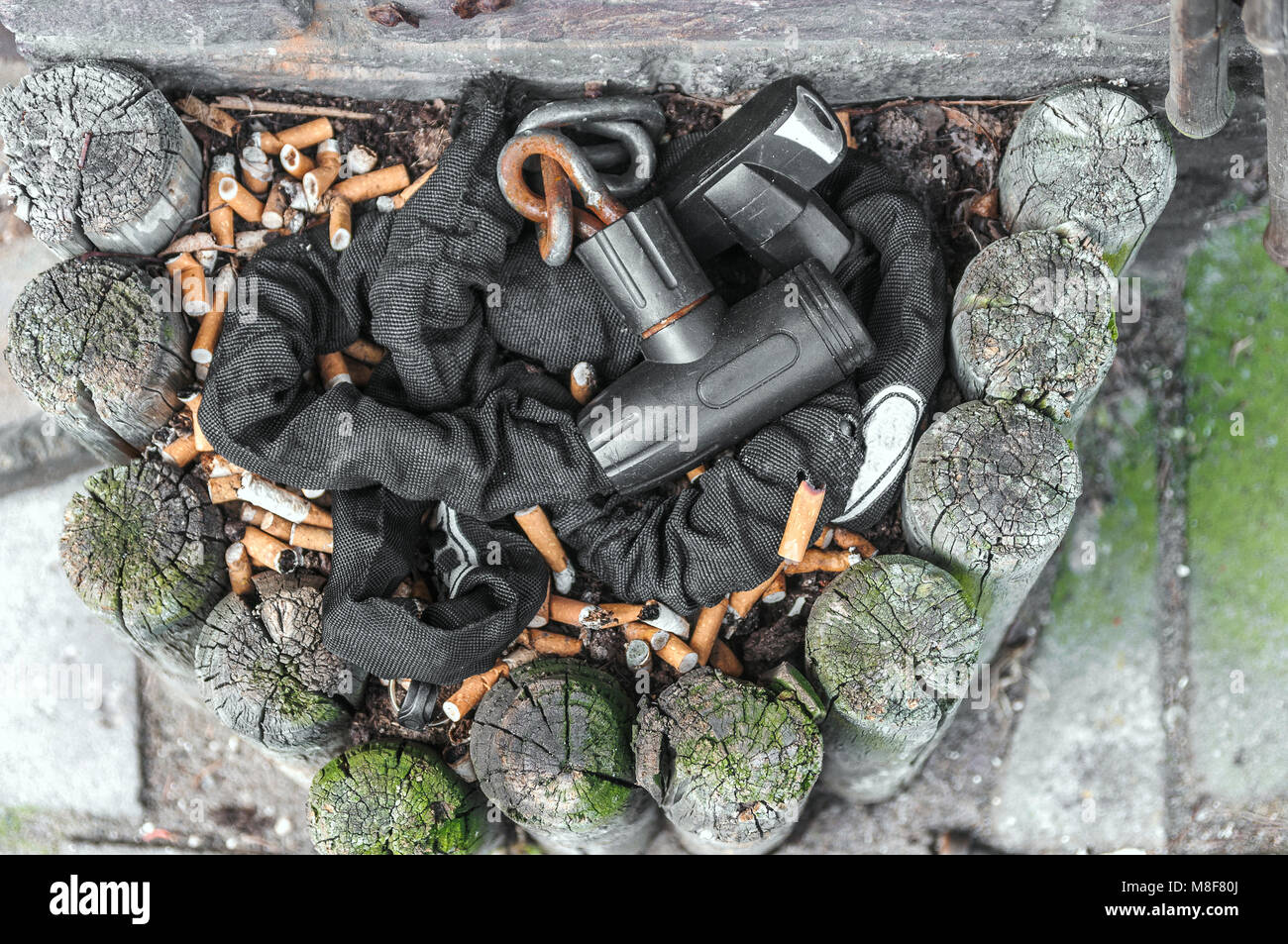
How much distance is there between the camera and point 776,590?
302cm

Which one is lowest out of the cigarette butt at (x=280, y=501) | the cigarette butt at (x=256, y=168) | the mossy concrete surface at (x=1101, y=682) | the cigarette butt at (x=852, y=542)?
the mossy concrete surface at (x=1101, y=682)

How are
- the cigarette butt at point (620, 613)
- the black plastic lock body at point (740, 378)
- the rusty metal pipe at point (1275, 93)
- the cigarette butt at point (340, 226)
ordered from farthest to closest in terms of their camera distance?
the cigarette butt at point (340, 226)
the cigarette butt at point (620, 613)
the black plastic lock body at point (740, 378)
the rusty metal pipe at point (1275, 93)

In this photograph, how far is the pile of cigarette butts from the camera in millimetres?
2969

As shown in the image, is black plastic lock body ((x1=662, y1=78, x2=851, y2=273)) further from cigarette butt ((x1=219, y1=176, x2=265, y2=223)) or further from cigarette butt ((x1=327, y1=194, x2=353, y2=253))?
cigarette butt ((x1=219, y1=176, x2=265, y2=223))

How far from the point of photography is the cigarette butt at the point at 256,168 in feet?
10.4

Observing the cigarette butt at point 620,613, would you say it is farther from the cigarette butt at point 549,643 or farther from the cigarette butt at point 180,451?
the cigarette butt at point 180,451

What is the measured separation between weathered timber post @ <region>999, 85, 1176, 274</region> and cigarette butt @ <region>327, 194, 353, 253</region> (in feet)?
5.90

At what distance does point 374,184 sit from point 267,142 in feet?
1.10

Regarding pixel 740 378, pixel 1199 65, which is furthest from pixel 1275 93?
pixel 740 378

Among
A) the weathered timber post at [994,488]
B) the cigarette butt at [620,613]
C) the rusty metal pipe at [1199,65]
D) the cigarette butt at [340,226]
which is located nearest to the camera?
the rusty metal pipe at [1199,65]

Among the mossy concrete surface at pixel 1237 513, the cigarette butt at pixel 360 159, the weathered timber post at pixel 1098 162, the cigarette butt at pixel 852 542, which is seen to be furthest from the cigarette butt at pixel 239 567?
the mossy concrete surface at pixel 1237 513

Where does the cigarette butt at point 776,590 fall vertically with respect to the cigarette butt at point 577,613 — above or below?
above

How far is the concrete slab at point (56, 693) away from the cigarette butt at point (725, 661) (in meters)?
1.99
